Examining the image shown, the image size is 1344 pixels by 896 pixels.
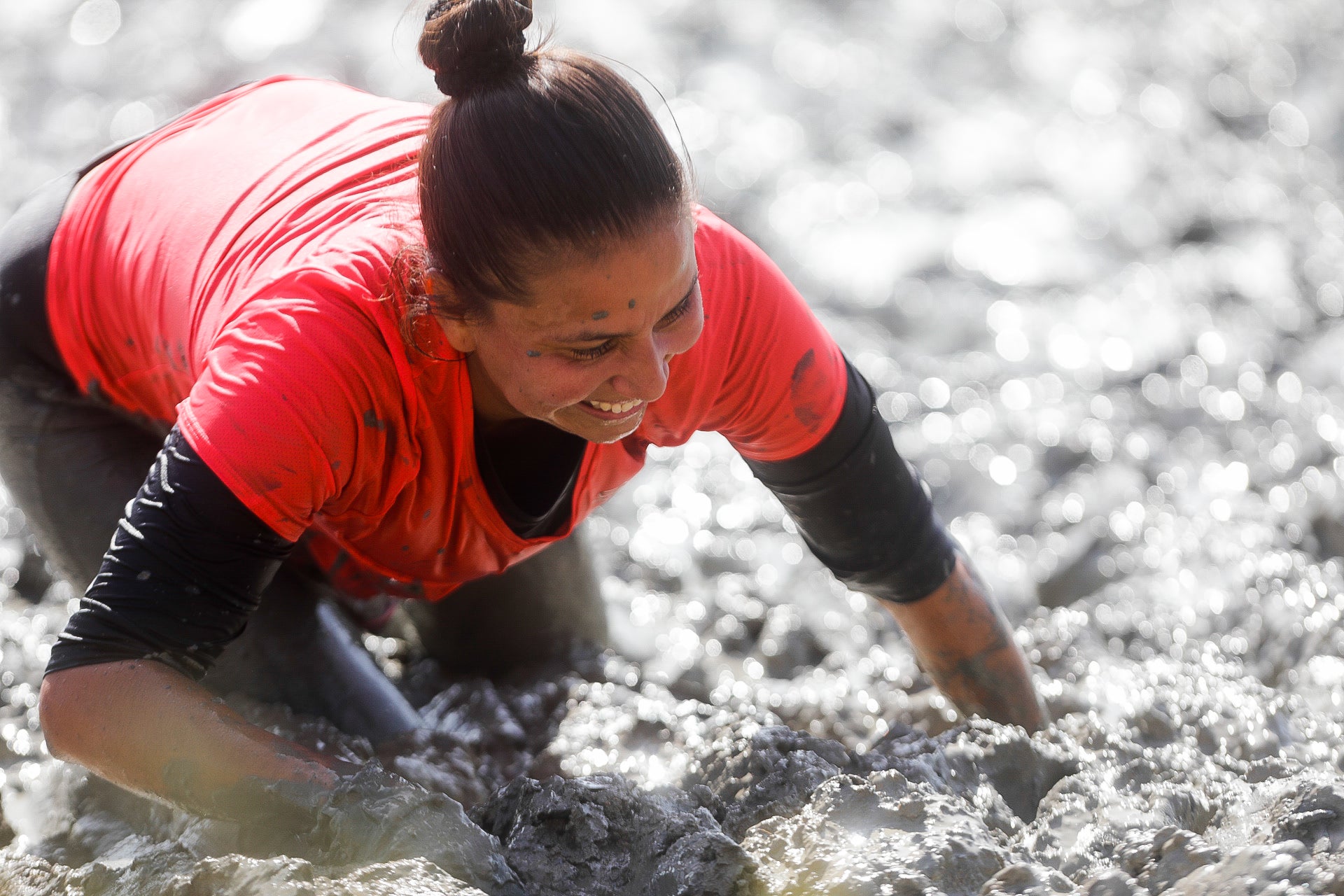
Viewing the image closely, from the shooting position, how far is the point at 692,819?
1.61m

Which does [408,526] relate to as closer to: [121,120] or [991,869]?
[991,869]

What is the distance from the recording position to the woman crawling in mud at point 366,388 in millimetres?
1530

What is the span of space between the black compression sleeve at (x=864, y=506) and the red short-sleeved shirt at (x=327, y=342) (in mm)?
50

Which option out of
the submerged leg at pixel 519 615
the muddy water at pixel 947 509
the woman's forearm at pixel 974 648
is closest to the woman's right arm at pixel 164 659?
the muddy water at pixel 947 509

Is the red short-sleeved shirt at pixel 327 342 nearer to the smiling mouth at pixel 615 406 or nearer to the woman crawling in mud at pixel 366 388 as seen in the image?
the woman crawling in mud at pixel 366 388

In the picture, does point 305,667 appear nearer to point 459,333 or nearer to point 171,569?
point 171,569

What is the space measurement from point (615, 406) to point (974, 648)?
877 mm

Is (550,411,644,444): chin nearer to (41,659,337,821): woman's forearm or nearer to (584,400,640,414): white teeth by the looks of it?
(584,400,640,414): white teeth

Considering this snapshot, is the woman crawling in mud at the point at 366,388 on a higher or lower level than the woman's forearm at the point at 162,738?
higher

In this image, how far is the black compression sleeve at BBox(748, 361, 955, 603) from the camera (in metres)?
2.00

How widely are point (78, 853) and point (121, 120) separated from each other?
377cm

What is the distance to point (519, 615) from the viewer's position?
2594 millimetres

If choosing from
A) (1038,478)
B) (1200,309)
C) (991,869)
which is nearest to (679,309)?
(991,869)

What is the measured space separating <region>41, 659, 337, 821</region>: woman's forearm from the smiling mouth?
0.58m
